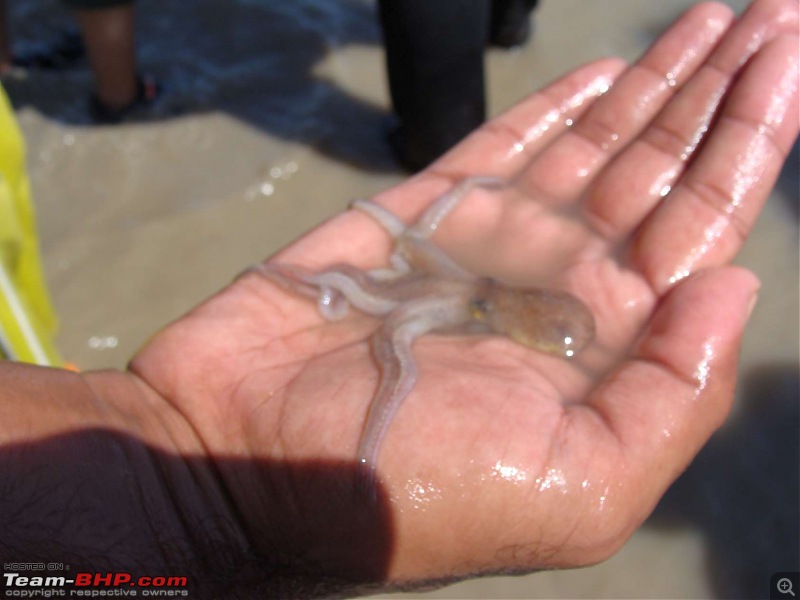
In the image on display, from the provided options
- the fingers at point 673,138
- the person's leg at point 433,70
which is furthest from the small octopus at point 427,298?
the person's leg at point 433,70

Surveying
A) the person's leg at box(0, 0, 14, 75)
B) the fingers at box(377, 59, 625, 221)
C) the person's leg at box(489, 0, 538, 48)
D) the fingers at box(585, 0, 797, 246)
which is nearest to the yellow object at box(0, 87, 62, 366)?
the fingers at box(377, 59, 625, 221)

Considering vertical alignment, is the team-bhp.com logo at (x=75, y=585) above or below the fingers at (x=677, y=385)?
below

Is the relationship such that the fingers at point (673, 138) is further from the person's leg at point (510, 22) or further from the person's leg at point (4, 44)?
the person's leg at point (4, 44)

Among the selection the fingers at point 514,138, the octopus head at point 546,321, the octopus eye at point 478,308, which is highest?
the fingers at point 514,138

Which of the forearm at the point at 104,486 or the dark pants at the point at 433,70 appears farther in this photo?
the dark pants at the point at 433,70

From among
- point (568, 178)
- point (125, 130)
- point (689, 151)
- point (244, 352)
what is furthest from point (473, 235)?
point (125, 130)

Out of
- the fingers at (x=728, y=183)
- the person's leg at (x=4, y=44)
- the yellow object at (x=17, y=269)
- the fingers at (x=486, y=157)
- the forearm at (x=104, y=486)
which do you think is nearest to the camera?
the forearm at (x=104, y=486)

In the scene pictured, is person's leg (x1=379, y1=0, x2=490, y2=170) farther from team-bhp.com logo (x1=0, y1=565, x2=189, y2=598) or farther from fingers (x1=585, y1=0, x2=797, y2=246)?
team-bhp.com logo (x1=0, y1=565, x2=189, y2=598)
